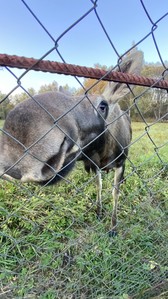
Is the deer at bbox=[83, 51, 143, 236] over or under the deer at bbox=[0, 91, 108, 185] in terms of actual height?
under

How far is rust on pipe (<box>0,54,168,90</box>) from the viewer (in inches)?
40.7

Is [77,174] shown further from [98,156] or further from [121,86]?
[121,86]

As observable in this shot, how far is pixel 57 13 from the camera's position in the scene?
1.32 metres

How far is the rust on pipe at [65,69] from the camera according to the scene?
1.03m

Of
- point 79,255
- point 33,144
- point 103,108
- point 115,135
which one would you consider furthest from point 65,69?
point 115,135

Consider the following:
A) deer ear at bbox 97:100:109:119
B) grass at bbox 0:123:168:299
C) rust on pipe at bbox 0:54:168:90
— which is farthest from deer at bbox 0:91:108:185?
deer ear at bbox 97:100:109:119

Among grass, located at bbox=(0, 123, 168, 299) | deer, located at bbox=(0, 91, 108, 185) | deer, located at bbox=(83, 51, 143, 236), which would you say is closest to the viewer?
deer, located at bbox=(0, 91, 108, 185)

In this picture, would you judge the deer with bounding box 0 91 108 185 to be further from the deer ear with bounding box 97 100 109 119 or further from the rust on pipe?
the deer ear with bounding box 97 100 109 119

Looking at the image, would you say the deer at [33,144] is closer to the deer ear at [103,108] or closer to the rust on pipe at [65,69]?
the rust on pipe at [65,69]

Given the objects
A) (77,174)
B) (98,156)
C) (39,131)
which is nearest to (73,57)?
(39,131)

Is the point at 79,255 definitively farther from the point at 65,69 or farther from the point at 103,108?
the point at 65,69

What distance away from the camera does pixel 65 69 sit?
1.16 metres

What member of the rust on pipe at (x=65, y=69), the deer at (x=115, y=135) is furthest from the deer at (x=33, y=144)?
the deer at (x=115, y=135)

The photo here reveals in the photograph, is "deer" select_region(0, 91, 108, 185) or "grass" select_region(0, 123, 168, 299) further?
"grass" select_region(0, 123, 168, 299)
